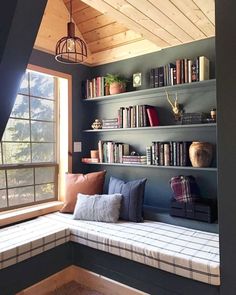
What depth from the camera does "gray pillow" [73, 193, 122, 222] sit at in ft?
8.37

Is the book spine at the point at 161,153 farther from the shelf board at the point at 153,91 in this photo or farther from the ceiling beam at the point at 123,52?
the ceiling beam at the point at 123,52

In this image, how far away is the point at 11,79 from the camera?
3.49 feet

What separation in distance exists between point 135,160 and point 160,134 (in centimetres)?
40

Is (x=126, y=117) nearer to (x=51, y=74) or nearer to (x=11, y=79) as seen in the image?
(x=51, y=74)

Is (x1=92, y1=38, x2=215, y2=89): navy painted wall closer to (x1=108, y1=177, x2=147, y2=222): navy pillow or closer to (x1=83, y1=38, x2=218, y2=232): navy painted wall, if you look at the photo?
(x1=83, y1=38, x2=218, y2=232): navy painted wall

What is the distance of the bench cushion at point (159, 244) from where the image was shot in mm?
1765

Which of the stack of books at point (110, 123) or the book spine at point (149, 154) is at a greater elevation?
the stack of books at point (110, 123)

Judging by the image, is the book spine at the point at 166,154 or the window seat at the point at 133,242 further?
the book spine at the point at 166,154

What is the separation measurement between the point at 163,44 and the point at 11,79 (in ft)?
6.74

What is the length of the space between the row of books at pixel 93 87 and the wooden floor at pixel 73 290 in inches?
81.5

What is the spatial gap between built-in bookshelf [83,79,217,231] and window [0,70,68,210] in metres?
0.45

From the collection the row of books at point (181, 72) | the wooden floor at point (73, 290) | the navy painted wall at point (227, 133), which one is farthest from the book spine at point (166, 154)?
the wooden floor at point (73, 290)

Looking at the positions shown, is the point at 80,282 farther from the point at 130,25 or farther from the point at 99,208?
the point at 130,25

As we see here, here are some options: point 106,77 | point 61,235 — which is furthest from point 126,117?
point 61,235
